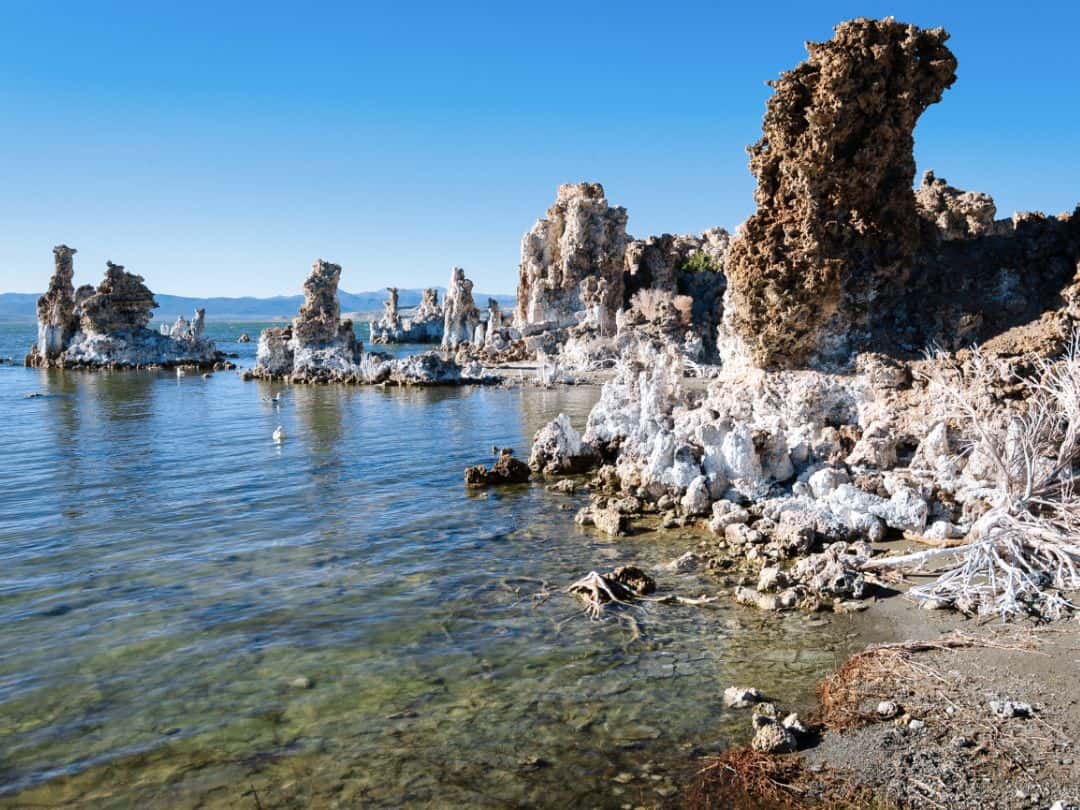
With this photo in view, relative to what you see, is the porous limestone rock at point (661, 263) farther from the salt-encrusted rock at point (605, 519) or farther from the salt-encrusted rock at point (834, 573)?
the salt-encrusted rock at point (834, 573)

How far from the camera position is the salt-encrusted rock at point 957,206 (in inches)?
1748

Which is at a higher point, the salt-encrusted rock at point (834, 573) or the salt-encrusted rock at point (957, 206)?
the salt-encrusted rock at point (957, 206)

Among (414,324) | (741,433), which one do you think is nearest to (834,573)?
(741,433)

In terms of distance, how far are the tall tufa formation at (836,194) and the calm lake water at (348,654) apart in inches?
283

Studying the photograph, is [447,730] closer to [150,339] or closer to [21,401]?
[21,401]

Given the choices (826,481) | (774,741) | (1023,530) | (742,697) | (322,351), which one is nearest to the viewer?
(774,741)

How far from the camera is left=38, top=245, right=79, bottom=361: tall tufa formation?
251 ft

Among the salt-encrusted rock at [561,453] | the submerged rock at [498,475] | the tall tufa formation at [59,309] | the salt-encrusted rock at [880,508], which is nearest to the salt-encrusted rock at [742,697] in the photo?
the salt-encrusted rock at [880,508]

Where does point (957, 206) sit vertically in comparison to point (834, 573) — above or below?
above

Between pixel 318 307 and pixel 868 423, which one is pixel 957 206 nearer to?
pixel 868 423

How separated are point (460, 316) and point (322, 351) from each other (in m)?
46.1

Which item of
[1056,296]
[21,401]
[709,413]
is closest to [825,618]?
[709,413]

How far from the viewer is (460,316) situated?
107m

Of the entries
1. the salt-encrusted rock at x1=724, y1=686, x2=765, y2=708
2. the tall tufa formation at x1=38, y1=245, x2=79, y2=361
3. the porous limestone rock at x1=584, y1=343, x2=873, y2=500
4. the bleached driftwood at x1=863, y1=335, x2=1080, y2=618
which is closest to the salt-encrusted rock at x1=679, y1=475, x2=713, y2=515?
the porous limestone rock at x1=584, y1=343, x2=873, y2=500
